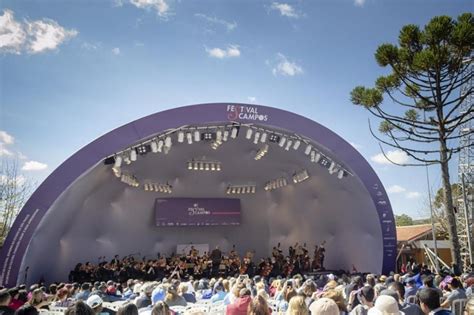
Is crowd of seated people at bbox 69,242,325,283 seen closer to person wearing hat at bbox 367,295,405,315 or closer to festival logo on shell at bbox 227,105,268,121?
festival logo on shell at bbox 227,105,268,121

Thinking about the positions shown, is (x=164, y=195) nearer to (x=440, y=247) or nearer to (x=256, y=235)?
(x=256, y=235)

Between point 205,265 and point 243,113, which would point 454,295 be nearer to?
point 243,113

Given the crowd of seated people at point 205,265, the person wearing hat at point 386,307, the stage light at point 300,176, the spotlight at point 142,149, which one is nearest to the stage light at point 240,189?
the stage light at point 300,176

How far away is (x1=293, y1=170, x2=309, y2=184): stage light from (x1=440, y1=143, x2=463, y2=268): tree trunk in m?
4.79

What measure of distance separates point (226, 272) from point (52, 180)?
812 centimetres

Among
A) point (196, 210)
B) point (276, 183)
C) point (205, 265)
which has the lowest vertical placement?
point (205, 265)

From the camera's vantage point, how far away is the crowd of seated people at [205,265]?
13.4m

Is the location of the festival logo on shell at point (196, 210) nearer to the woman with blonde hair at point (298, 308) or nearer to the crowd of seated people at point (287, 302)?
the crowd of seated people at point (287, 302)

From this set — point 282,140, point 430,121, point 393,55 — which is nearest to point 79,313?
point 282,140

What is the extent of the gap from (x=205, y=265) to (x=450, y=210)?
936 centimetres

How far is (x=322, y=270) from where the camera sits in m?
15.2

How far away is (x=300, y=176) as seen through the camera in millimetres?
14648

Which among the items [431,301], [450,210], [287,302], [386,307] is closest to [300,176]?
[450,210]

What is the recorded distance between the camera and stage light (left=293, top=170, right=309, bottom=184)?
14.4m
